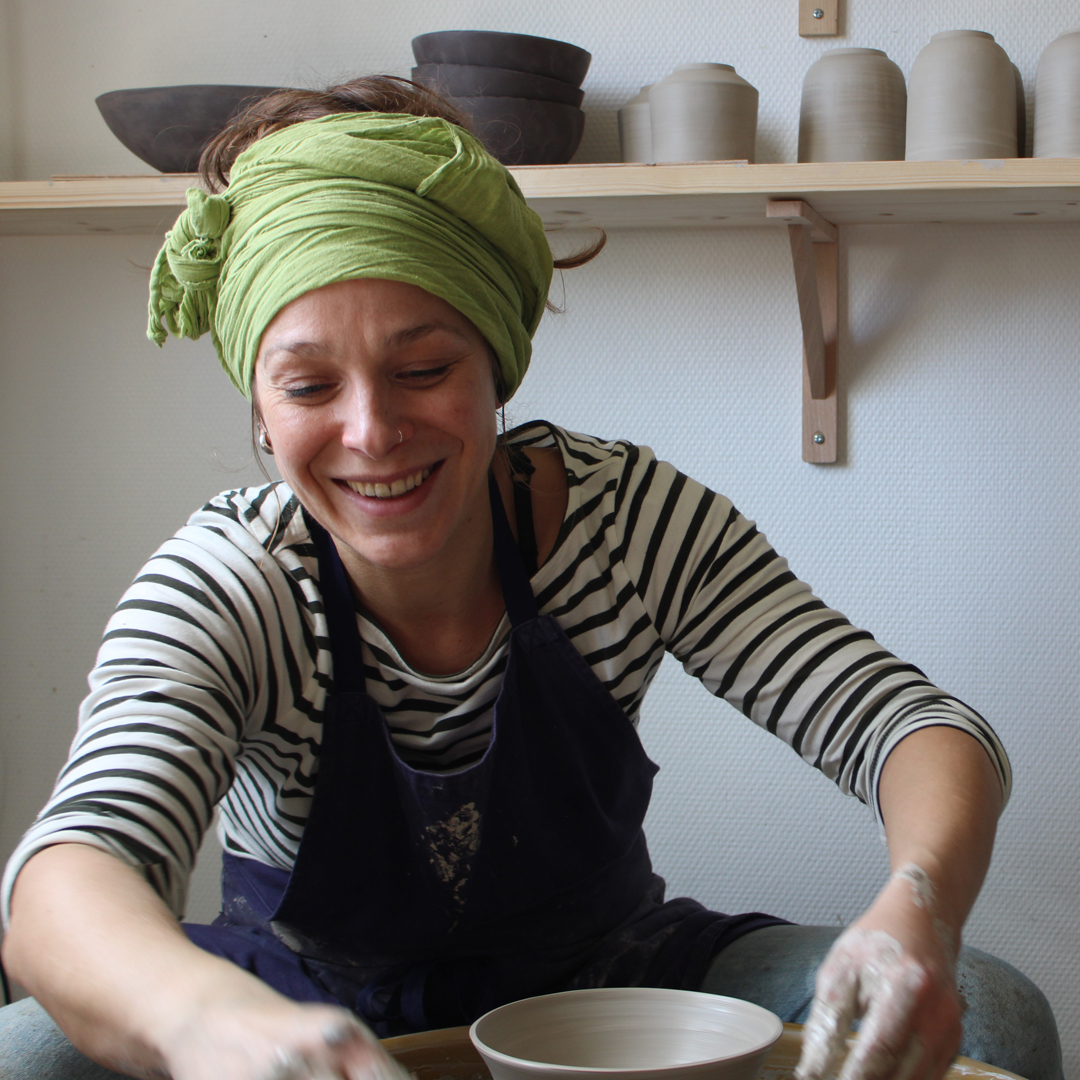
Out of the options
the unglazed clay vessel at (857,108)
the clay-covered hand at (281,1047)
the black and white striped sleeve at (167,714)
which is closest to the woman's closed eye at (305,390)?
the black and white striped sleeve at (167,714)

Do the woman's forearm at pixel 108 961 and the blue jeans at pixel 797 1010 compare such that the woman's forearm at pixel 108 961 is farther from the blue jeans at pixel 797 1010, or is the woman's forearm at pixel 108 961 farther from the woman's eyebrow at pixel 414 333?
the woman's eyebrow at pixel 414 333

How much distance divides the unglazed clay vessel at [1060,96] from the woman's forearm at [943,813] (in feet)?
2.57

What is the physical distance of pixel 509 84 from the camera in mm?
1294

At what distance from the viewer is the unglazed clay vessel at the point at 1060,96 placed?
1259mm

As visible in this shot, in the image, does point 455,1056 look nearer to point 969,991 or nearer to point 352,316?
point 969,991

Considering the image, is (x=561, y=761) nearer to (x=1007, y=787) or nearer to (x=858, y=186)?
(x=1007, y=787)

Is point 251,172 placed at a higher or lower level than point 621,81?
lower

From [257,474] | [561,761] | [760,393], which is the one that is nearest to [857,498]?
[760,393]

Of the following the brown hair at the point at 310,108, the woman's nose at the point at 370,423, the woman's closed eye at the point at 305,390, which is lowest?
the woman's nose at the point at 370,423

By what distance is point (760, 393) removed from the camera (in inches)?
60.5

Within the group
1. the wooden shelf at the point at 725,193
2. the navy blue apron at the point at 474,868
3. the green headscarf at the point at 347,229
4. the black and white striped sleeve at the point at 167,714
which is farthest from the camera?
the wooden shelf at the point at 725,193

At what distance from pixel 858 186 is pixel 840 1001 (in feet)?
2.95

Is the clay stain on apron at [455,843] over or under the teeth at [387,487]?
under

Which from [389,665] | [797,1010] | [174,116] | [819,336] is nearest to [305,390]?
[389,665]
